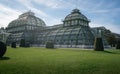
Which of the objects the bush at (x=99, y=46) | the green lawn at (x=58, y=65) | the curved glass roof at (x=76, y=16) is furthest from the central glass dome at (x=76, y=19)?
the green lawn at (x=58, y=65)

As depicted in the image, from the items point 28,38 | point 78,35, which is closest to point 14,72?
point 78,35

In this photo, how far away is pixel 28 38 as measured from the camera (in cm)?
8369

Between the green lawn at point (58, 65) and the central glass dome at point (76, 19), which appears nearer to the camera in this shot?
the green lawn at point (58, 65)

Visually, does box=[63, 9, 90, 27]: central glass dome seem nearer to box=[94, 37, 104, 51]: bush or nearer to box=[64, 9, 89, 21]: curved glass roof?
box=[64, 9, 89, 21]: curved glass roof

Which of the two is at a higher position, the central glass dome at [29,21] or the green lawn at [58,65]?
the central glass dome at [29,21]

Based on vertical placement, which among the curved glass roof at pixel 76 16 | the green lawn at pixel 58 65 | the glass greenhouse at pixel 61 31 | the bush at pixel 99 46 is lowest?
the green lawn at pixel 58 65

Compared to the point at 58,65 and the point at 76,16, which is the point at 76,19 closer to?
the point at 76,16

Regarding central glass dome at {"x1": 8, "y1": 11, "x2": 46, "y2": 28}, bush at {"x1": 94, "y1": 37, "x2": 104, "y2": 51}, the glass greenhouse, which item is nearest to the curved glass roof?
the glass greenhouse

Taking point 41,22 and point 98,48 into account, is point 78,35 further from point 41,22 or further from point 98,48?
point 41,22

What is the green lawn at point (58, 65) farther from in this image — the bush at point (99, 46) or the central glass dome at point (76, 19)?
the central glass dome at point (76, 19)

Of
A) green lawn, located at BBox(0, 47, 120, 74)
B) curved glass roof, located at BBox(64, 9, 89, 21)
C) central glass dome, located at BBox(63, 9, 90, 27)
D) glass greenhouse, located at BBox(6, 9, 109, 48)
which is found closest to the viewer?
green lawn, located at BBox(0, 47, 120, 74)

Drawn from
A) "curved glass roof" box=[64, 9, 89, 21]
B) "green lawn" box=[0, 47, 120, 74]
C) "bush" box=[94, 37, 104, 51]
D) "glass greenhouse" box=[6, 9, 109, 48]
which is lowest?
"green lawn" box=[0, 47, 120, 74]

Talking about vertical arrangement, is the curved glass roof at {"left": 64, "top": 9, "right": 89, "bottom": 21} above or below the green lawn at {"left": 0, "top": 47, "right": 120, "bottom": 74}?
above

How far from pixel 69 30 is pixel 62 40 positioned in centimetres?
537
